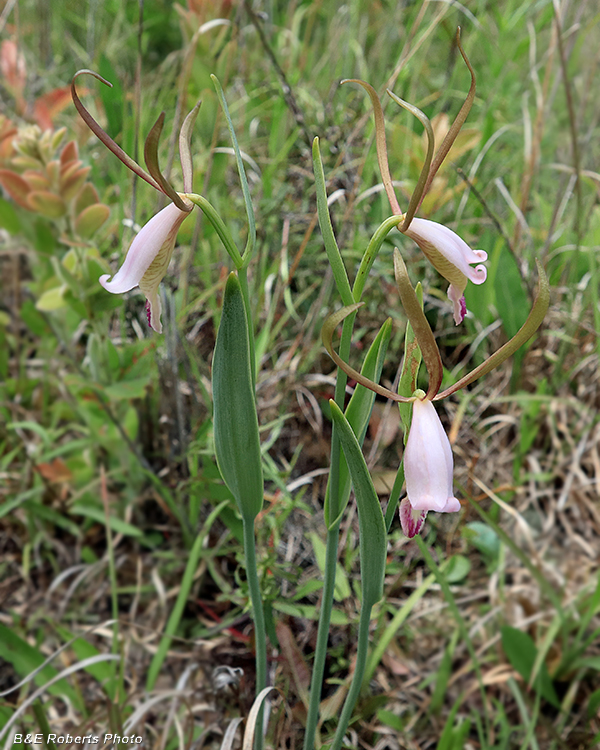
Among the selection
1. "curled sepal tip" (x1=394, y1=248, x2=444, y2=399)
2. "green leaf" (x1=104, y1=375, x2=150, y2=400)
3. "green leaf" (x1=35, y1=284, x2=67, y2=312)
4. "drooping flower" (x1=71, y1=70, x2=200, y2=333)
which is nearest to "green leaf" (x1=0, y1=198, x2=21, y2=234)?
"green leaf" (x1=35, y1=284, x2=67, y2=312)

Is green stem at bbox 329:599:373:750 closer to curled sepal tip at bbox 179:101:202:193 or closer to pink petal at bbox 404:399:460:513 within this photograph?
pink petal at bbox 404:399:460:513

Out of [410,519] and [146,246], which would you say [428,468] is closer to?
[410,519]

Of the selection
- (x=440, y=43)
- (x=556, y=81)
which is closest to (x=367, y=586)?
(x=556, y=81)

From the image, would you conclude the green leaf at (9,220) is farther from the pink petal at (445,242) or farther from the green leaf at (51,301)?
the pink petal at (445,242)

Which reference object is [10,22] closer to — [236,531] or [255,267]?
[255,267]

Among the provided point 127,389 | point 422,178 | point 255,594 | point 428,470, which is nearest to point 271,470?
point 127,389
